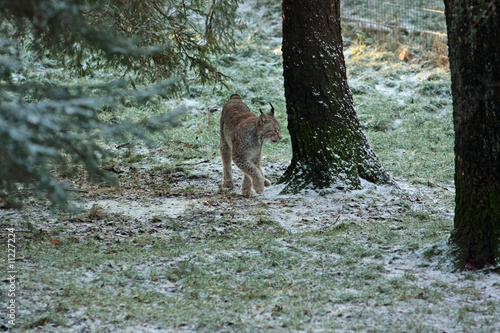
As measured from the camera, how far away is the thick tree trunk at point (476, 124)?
15.8 feet

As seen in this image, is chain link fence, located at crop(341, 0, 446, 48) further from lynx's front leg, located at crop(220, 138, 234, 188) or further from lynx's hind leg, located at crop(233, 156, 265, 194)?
lynx's hind leg, located at crop(233, 156, 265, 194)

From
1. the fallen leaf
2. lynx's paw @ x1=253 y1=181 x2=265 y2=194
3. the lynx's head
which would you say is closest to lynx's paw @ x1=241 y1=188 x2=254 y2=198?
lynx's paw @ x1=253 y1=181 x2=265 y2=194

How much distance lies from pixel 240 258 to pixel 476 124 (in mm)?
2730

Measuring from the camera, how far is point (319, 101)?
8.87 meters

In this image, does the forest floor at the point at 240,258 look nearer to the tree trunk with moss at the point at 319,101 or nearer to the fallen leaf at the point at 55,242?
the fallen leaf at the point at 55,242

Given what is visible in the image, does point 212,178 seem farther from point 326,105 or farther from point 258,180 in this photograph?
point 326,105

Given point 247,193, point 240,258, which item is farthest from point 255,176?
point 240,258

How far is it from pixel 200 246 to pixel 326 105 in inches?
144

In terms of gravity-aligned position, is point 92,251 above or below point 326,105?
below

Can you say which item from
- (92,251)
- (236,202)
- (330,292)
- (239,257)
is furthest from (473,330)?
(236,202)

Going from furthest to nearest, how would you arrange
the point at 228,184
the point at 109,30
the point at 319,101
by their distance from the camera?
the point at 228,184 → the point at 319,101 → the point at 109,30

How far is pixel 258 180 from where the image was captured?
9.44m

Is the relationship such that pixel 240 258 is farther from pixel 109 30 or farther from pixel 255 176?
pixel 255 176

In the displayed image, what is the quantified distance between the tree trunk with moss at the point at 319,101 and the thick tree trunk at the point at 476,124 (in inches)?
142
